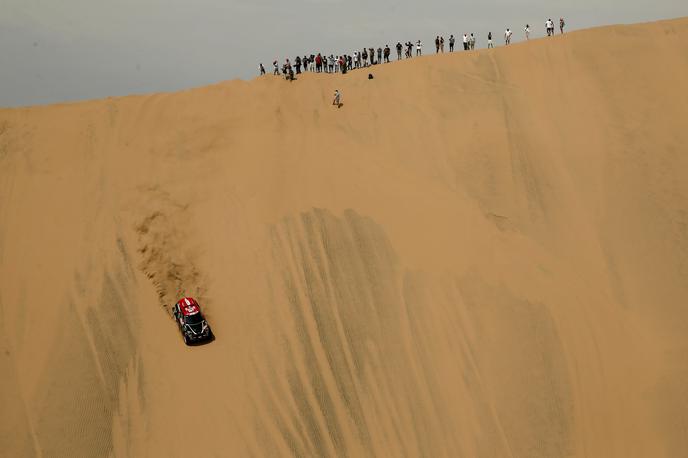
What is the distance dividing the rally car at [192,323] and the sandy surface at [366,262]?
1.14ft

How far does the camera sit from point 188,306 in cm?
1639

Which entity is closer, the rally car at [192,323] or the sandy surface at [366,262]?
→ the sandy surface at [366,262]

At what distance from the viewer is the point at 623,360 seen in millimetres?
16438

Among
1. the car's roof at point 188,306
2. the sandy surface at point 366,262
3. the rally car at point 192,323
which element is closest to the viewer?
the sandy surface at point 366,262

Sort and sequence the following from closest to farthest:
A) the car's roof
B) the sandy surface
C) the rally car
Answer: the sandy surface
the rally car
the car's roof

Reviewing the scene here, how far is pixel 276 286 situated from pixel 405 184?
5.54 meters

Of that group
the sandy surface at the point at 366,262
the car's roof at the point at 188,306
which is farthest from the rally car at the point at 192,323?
the sandy surface at the point at 366,262

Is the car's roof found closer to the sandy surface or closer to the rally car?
the rally car

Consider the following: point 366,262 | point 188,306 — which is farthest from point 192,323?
point 366,262

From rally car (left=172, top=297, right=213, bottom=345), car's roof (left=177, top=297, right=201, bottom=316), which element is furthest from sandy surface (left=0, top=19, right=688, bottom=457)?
car's roof (left=177, top=297, right=201, bottom=316)

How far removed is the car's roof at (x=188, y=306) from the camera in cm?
1628

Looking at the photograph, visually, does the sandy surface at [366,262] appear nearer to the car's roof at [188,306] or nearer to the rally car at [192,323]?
the rally car at [192,323]

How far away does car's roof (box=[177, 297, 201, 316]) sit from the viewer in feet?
53.4

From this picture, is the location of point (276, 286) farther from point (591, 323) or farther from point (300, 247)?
point (591, 323)
